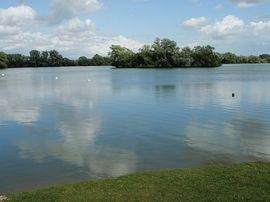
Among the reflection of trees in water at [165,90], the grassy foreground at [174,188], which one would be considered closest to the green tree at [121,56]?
the reflection of trees in water at [165,90]

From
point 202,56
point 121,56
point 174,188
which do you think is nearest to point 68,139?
point 174,188

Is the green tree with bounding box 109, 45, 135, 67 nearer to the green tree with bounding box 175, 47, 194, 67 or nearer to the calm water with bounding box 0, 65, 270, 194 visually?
the green tree with bounding box 175, 47, 194, 67

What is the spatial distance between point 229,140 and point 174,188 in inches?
375

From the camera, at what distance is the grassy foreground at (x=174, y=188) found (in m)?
9.26

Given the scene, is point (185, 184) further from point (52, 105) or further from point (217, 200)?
point (52, 105)

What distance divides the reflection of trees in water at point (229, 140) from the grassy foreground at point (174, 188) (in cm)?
436

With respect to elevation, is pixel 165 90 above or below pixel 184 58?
below

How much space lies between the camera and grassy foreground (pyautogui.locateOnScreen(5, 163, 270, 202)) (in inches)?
364

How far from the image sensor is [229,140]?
1873cm

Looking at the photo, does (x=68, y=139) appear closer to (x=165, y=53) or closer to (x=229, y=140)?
(x=229, y=140)

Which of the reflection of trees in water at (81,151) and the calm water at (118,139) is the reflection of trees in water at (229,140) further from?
the reflection of trees in water at (81,151)

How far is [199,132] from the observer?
20828 millimetres

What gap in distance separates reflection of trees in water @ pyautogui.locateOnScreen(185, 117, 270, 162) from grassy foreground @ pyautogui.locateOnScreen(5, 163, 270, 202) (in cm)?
436

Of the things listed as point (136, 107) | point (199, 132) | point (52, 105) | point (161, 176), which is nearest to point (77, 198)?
point (161, 176)
